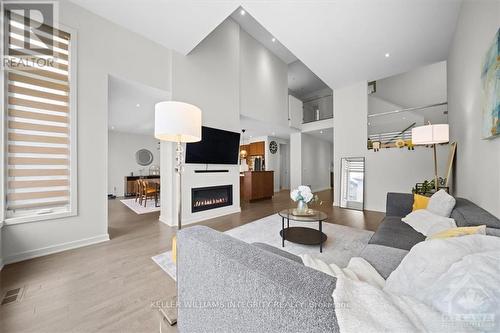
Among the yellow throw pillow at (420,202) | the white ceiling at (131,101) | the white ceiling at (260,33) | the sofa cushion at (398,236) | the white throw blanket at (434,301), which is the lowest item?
the sofa cushion at (398,236)

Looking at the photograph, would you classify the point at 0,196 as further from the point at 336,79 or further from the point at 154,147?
the point at 154,147

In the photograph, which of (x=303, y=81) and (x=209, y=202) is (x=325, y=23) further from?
(x=303, y=81)

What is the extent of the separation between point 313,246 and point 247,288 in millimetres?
2051

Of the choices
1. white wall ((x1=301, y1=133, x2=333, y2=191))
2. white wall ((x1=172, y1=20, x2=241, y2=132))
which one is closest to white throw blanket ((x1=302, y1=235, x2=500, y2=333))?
white wall ((x1=172, y1=20, x2=241, y2=132))

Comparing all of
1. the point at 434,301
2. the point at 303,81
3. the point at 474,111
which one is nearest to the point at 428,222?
the point at 474,111

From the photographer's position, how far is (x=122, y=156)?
745 cm

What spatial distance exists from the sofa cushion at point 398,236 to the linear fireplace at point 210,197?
2.93 metres

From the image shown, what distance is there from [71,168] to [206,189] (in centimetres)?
207

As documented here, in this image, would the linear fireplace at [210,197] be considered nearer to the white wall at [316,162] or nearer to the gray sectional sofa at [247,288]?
the gray sectional sofa at [247,288]

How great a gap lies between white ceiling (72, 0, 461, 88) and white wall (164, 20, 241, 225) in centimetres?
44

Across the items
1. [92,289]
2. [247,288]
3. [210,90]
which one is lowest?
[92,289]

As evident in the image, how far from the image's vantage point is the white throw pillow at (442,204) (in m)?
1.77

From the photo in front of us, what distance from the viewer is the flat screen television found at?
→ 3568mm

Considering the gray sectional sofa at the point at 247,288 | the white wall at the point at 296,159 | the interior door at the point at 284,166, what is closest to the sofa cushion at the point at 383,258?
the gray sectional sofa at the point at 247,288
